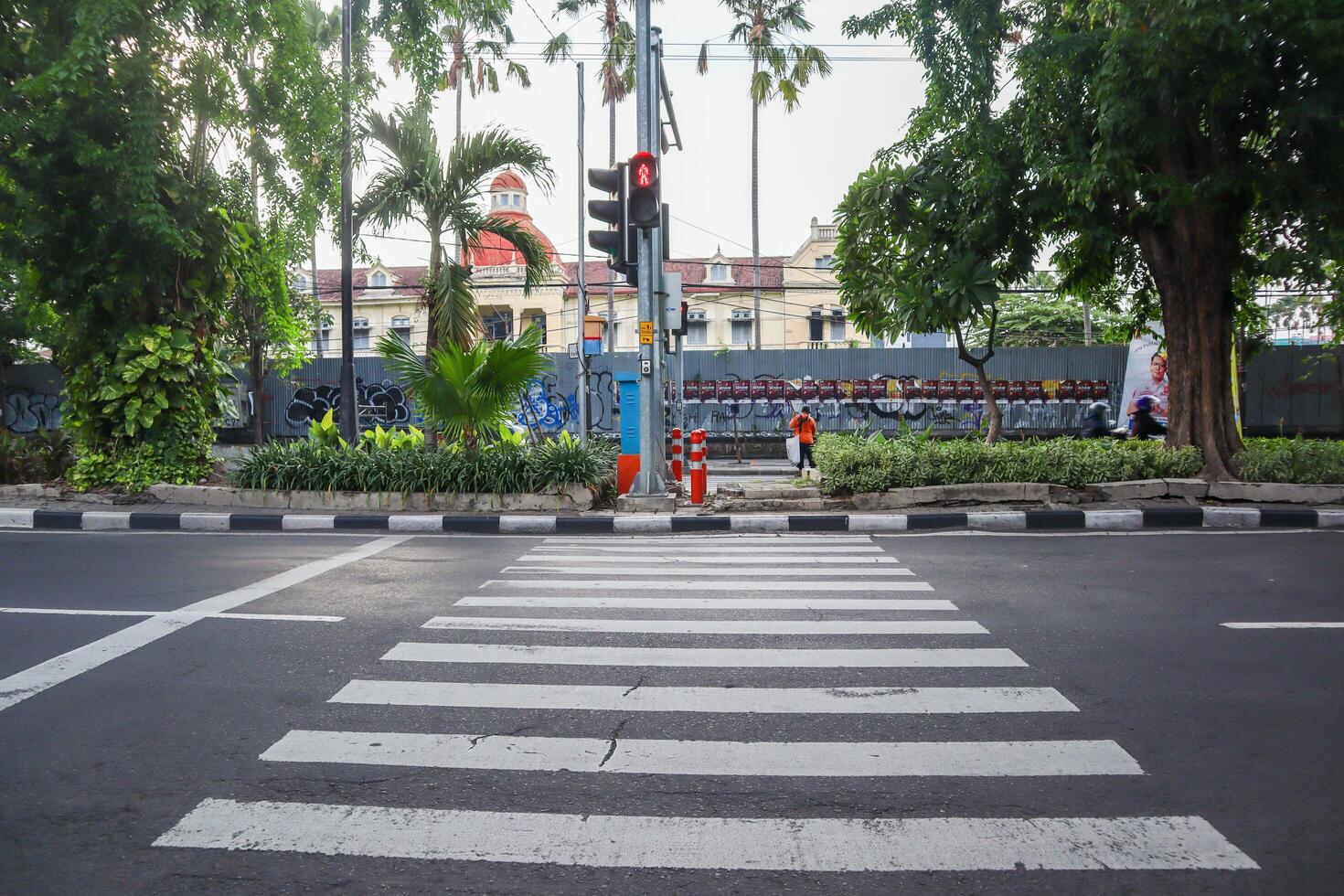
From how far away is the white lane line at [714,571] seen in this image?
7516mm

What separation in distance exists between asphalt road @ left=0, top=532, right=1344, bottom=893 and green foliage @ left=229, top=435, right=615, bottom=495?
4262 mm

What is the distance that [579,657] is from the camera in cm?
500

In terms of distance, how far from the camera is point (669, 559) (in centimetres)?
834

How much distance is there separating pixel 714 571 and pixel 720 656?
2660 mm

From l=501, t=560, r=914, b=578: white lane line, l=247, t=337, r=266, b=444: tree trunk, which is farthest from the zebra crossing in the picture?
l=247, t=337, r=266, b=444: tree trunk

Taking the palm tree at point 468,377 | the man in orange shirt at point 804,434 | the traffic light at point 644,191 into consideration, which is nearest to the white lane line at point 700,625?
the palm tree at point 468,377

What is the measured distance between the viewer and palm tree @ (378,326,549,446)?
1116cm

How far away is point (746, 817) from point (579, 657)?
2.06 meters

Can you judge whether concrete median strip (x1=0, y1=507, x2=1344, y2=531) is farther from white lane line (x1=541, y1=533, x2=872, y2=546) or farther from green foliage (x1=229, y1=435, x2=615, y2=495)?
green foliage (x1=229, y1=435, x2=615, y2=495)

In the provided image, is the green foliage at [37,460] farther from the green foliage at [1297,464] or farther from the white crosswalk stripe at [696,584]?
the green foliage at [1297,464]

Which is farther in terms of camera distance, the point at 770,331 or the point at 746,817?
the point at 770,331

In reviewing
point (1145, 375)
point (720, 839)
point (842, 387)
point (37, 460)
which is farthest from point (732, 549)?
point (1145, 375)

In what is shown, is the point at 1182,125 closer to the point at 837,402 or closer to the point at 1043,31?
the point at 1043,31

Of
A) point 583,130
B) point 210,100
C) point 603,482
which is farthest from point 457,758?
point 583,130
